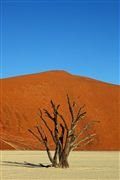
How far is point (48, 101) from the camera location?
220 ft

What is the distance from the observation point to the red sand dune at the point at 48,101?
5709cm

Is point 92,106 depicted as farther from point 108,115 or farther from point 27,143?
point 27,143

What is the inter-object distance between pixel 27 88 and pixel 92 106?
424 inches

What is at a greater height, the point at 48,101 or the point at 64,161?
the point at 48,101

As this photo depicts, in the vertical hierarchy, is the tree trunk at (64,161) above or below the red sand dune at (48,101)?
below

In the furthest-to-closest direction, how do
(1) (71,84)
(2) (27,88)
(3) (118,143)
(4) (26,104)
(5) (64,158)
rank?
(1) (71,84)
(2) (27,88)
(4) (26,104)
(3) (118,143)
(5) (64,158)

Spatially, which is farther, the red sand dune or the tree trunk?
the red sand dune

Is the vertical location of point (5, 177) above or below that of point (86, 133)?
below

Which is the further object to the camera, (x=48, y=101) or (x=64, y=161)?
(x=48, y=101)

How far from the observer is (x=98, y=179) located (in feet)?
53.9

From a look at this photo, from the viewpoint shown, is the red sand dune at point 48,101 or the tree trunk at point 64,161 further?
the red sand dune at point 48,101

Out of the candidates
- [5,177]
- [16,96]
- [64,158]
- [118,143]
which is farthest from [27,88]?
[5,177]

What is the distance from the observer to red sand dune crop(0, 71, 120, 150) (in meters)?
57.1

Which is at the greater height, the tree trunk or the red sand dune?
the red sand dune
